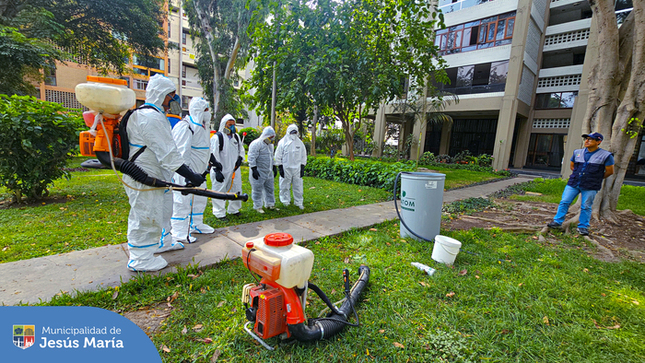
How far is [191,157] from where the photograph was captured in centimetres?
428

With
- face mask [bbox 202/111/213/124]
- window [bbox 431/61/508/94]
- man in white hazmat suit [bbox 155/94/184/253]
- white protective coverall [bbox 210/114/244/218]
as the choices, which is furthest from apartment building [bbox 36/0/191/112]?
man in white hazmat suit [bbox 155/94/184/253]

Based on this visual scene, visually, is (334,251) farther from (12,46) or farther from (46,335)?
(12,46)

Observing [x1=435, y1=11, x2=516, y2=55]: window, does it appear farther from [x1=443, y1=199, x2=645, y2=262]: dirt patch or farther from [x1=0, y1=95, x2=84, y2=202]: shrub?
[x1=0, y1=95, x2=84, y2=202]: shrub

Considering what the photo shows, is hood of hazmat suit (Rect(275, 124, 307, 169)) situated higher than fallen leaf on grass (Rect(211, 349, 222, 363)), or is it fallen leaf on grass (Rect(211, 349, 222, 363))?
hood of hazmat suit (Rect(275, 124, 307, 169))

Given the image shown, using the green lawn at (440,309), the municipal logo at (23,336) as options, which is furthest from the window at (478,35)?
the municipal logo at (23,336)

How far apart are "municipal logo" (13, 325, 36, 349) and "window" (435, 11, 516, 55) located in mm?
23254

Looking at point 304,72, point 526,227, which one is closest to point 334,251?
point 526,227

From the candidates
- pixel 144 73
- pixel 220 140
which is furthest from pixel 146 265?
pixel 144 73

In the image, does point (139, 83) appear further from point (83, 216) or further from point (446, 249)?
point (446, 249)

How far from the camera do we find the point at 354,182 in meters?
10.2

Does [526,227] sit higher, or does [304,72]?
[304,72]

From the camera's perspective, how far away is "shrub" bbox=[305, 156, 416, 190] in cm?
917

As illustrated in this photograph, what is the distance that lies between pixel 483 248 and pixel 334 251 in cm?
227

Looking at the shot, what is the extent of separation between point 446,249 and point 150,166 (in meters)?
3.59
